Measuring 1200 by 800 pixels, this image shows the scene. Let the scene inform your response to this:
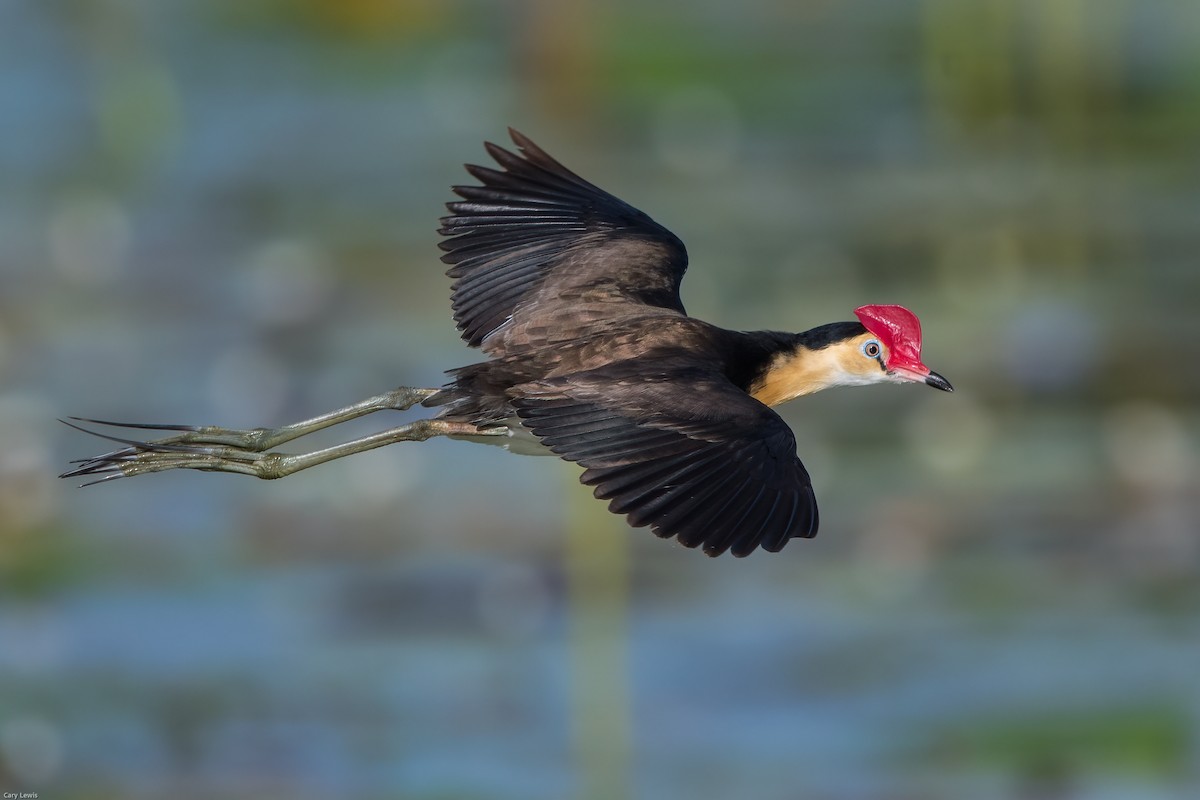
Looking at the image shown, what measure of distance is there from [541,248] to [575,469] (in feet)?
14.7

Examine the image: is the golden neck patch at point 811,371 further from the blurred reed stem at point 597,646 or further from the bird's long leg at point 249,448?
the blurred reed stem at point 597,646

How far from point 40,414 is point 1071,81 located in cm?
914

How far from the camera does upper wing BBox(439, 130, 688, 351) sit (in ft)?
24.3

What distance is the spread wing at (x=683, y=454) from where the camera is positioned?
19.6 feet

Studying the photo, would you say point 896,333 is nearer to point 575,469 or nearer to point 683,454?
point 683,454

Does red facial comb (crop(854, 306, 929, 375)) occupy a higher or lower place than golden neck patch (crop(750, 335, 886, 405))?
higher

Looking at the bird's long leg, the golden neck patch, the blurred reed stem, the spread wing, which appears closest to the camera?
the spread wing

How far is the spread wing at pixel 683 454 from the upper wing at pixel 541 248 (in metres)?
0.94

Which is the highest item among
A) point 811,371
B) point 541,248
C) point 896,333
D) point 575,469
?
point 575,469

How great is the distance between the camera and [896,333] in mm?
7383

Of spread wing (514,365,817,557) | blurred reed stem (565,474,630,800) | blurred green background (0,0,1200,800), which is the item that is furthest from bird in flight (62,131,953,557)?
blurred reed stem (565,474,630,800)

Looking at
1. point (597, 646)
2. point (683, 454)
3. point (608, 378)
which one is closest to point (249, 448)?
point (608, 378)

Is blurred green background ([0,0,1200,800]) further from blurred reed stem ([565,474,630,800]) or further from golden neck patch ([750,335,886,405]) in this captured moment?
golden neck patch ([750,335,886,405])

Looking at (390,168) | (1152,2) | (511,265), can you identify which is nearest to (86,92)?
(390,168)
